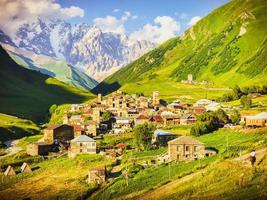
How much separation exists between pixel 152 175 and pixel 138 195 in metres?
16.3

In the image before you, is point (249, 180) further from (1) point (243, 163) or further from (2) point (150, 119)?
(2) point (150, 119)

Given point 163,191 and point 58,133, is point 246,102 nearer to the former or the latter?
point 58,133

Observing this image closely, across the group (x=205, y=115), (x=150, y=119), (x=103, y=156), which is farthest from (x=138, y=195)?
(x=150, y=119)

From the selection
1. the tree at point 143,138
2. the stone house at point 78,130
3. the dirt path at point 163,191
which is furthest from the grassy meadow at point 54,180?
the stone house at point 78,130

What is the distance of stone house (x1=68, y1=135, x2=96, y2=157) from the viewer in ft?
449

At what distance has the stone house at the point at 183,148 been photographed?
4589 inches

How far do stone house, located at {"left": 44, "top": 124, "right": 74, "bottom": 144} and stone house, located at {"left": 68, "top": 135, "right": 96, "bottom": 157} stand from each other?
67.5ft

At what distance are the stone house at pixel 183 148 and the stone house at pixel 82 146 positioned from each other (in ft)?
86.4

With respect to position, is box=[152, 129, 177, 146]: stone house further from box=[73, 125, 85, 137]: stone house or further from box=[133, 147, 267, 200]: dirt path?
box=[133, 147, 267, 200]: dirt path

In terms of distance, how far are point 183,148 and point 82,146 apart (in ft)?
103

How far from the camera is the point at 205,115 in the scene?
15375 cm

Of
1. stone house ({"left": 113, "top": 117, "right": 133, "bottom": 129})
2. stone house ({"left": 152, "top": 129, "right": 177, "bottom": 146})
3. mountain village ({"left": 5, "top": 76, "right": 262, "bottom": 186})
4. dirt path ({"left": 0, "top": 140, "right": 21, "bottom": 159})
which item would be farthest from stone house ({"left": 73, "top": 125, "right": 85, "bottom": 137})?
stone house ({"left": 152, "top": 129, "right": 177, "bottom": 146})

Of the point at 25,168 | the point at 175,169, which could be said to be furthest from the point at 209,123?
the point at 25,168

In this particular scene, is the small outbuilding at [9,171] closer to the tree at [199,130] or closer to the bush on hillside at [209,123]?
the tree at [199,130]
